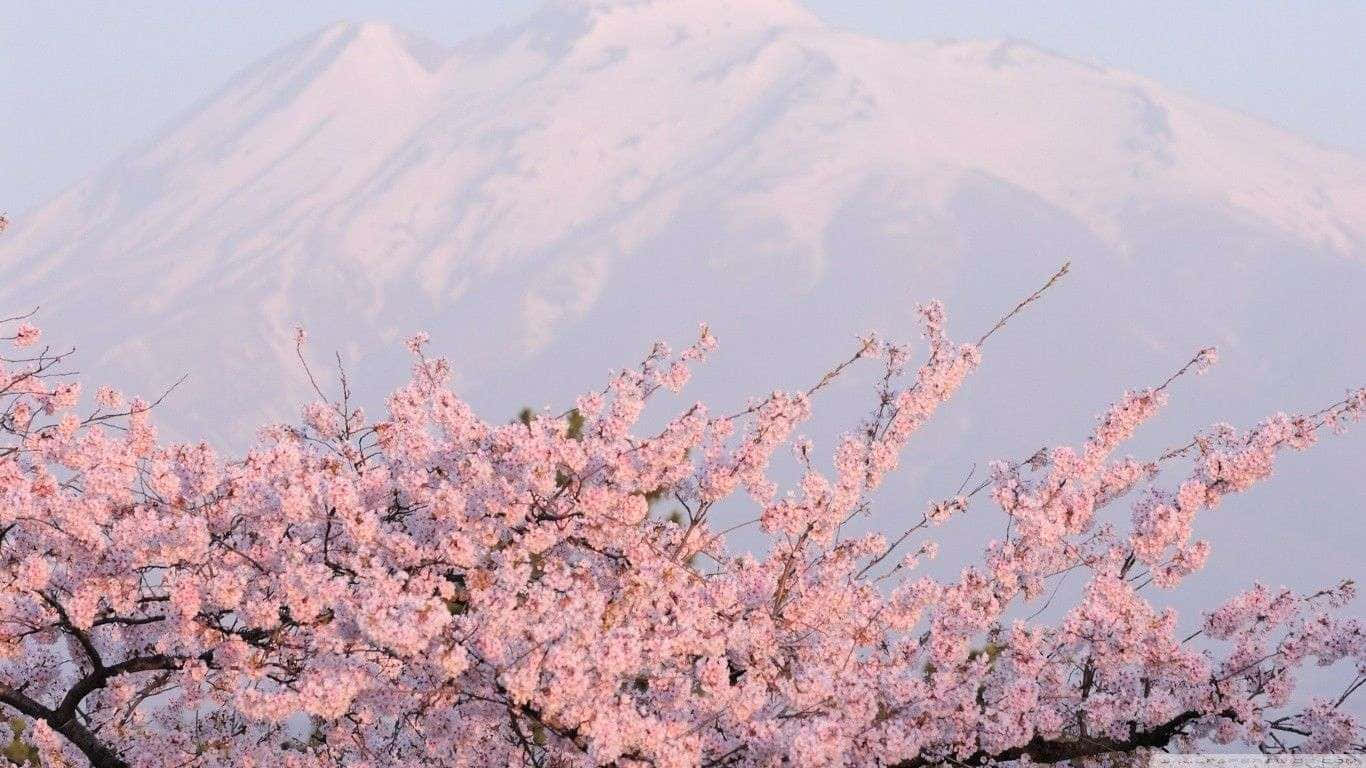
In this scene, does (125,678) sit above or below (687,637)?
above

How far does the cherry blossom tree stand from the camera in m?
6.89

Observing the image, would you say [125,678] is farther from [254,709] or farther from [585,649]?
[585,649]

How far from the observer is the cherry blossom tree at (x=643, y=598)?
22.6 feet

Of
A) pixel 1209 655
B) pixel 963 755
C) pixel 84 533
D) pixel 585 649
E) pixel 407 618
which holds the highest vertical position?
pixel 84 533

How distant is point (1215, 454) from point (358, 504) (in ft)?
15.0

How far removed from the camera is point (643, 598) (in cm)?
756

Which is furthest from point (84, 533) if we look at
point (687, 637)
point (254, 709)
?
point (687, 637)

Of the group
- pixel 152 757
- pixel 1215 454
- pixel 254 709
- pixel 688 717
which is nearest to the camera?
pixel 254 709

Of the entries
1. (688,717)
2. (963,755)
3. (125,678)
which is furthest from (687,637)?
(125,678)

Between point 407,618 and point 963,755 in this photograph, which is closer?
point 407,618

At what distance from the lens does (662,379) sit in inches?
346

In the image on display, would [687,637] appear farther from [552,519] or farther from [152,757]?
[152,757]

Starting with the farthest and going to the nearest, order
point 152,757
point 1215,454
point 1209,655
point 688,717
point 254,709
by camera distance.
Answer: point 152,757
point 1215,454
point 1209,655
point 688,717
point 254,709

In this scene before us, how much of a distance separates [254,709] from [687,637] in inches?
79.4
